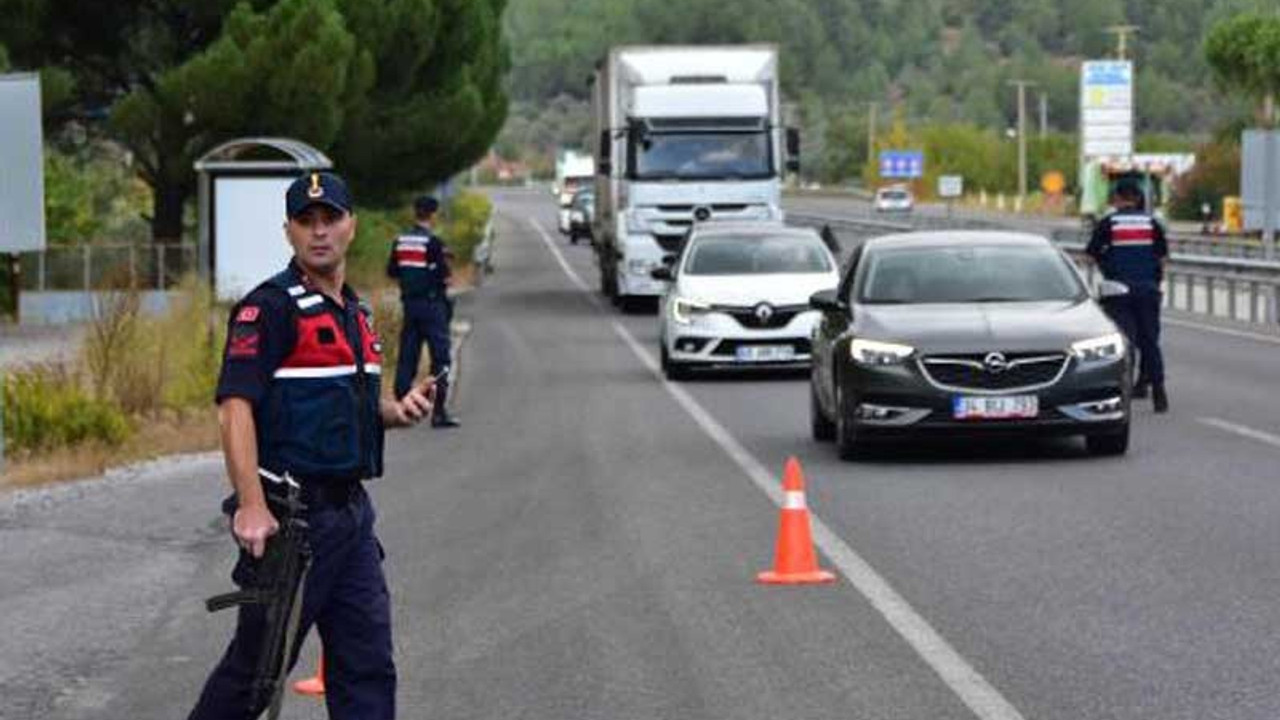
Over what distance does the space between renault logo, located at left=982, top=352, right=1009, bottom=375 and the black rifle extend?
435 inches

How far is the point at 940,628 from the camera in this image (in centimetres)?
1135

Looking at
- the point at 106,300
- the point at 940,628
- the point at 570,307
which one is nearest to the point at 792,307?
the point at 106,300

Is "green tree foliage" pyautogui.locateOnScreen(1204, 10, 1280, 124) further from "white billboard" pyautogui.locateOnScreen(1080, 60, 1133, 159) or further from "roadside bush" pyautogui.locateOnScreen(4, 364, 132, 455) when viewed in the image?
"roadside bush" pyautogui.locateOnScreen(4, 364, 132, 455)

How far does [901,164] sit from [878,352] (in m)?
129

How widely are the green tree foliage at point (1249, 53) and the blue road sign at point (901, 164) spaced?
5166 centimetres

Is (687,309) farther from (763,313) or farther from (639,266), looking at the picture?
(639,266)

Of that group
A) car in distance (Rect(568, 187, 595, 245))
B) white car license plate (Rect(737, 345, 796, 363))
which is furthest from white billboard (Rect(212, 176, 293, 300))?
car in distance (Rect(568, 187, 595, 245))

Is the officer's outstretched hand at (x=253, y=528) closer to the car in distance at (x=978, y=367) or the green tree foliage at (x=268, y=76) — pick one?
the car in distance at (x=978, y=367)

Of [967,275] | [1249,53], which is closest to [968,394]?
[967,275]

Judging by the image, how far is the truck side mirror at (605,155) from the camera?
4466 cm

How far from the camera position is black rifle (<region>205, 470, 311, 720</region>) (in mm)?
7477

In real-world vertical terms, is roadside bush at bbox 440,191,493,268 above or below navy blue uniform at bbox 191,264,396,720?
below

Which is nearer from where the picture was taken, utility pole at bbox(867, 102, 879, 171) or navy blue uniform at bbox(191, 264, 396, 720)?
navy blue uniform at bbox(191, 264, 396, 720)

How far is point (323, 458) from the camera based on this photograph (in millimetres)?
7656
